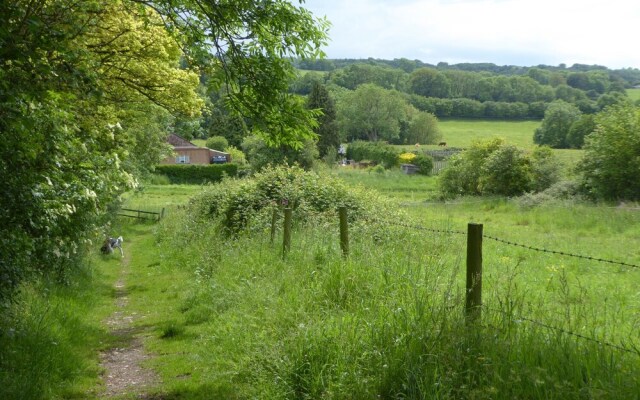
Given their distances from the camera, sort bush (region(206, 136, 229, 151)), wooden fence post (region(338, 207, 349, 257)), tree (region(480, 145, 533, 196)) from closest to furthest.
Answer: wooden fence post (region(338, 207, 349, 257))
tree (region(480, 145, 533, 196))
bush (region(206, 136, 229, 151))

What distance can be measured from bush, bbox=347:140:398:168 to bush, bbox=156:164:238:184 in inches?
961

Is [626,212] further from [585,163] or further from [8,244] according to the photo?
[8,244]

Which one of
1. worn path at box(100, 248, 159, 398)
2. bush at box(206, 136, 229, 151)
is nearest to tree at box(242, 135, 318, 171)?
Answer: bush at box(206, 136, 229, 151)

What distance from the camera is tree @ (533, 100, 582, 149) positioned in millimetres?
112375

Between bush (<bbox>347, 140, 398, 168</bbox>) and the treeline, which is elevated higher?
the treeline

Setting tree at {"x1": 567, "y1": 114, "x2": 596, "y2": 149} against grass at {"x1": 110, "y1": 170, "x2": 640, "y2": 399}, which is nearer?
grass at {"x1": 110, "y1": 170, "x2": 640, "y2": 399}

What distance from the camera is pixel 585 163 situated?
1256 inches

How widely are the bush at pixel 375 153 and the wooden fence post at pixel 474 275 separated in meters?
78.8

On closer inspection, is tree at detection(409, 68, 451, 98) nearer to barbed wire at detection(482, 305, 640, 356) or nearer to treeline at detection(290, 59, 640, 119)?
treeline at detection(290, 59, 640, 119)

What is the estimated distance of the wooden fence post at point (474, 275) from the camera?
232 inches

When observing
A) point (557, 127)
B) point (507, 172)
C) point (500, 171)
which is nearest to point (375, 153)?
point (557, 127)

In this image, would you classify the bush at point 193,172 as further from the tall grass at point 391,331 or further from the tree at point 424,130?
the tree at point 424,130

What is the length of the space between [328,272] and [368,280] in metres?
0.84

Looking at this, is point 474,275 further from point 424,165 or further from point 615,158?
point 424,165
